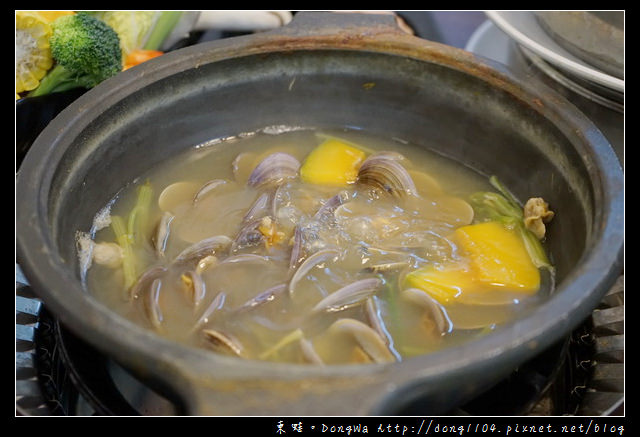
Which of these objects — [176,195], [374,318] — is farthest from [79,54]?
[374,318]

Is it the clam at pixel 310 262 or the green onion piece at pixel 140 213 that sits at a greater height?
the green onion piece at pixel 140 213

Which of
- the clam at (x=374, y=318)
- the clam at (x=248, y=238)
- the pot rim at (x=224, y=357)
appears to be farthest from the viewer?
the clam at (x=248, y=238)

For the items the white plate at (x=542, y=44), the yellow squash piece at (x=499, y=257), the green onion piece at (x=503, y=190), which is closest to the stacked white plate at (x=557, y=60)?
the white plate at (x=542, y=44)

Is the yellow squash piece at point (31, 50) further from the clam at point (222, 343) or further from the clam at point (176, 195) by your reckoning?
the clam at point (222, 343)

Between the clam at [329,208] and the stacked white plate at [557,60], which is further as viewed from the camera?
the stacked white plate at [557,60]

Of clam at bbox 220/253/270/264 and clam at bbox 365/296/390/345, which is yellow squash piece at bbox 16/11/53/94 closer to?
clam at bbox 220/253/270/264

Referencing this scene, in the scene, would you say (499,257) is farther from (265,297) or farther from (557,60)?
(557,60)
